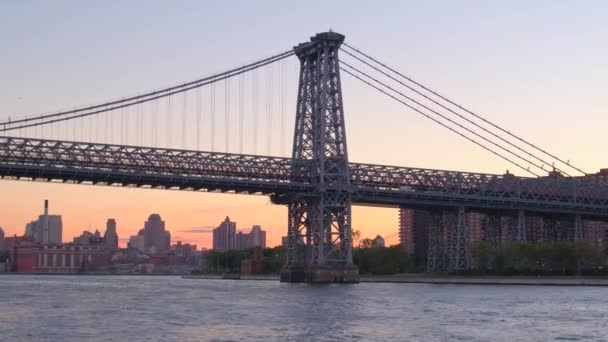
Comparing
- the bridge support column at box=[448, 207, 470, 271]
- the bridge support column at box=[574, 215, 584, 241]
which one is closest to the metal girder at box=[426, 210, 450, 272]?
the bridge support column at box=[448, 207, 470, 271]

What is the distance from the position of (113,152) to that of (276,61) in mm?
26630

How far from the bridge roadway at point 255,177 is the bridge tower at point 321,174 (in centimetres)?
190

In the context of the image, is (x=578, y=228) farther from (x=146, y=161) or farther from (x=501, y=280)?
(x=146, y=161)

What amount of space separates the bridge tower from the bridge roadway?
74.8 inches

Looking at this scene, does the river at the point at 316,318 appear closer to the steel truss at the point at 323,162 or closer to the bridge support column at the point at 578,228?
the steel truss at the point at 323,162

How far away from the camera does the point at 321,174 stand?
410 ft

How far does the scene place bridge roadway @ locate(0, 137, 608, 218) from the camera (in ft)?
389

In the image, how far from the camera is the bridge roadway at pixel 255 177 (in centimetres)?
11856

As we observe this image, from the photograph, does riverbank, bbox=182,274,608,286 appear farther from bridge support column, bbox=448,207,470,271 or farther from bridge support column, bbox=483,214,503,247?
bridge support column, bbox=483,214,503,247

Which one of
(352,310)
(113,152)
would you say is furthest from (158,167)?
(352,310)

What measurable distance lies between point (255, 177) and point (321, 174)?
9744 mm

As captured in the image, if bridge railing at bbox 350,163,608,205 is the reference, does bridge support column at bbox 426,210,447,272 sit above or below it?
below

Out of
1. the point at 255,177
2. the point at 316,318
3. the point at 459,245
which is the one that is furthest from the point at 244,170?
the point at 316,318

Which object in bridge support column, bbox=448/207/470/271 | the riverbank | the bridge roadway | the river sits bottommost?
the river
